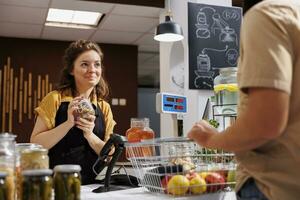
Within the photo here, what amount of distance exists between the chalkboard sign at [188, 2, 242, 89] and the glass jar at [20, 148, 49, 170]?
61.7 inches

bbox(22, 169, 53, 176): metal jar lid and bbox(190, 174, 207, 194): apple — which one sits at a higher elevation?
bbox(22, 169, 53, 176): metal jar lid

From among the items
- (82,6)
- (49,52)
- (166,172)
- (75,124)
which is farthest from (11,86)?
(166,172)

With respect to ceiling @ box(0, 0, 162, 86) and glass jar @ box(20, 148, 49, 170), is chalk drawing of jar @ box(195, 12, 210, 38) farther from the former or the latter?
ceiling @ box(0, 0, 162, 86)

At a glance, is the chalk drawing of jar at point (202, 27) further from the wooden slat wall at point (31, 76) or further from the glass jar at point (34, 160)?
the wooden slat wall at point (31, 76)

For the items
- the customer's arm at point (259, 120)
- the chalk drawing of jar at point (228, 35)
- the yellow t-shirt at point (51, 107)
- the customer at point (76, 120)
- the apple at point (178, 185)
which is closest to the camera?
the customer's arm at point (259, 120)

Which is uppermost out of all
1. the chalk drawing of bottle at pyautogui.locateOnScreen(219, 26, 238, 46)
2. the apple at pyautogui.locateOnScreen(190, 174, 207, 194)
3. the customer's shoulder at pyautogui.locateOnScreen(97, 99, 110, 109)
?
the chalk drawing of bottle at pyautogui.locateOnScreen(219, 26, 238, 46)

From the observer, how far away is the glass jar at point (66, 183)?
0.95 meters

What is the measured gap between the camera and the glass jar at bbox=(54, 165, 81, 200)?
3.13 ft

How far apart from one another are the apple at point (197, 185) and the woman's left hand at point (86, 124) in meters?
0.86

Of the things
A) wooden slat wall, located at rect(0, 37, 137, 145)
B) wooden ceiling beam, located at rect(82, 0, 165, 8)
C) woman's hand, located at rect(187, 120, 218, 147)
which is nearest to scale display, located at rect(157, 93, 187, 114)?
woman's hand, located at rect(187, 120, 218, 147)

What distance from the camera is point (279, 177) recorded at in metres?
0.88

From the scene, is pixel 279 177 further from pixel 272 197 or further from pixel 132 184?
A: pixel 132 184

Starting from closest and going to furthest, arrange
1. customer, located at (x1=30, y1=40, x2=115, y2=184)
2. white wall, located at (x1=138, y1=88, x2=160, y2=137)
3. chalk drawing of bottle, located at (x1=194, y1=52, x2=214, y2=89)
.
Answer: customer, located at (x1=30, y1=40, x2=115, y2=184) → chalk drawing of bottle, located at (x1=194, y1=52, x2=214, y2=89) → white wall, located at (x1=138, y1=88, x2=160, y2=137)

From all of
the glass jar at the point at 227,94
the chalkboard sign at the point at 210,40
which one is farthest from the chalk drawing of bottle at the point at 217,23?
the glass jar at the point at 227,94
